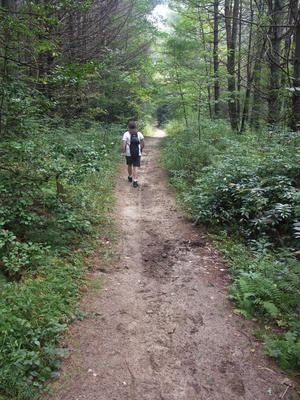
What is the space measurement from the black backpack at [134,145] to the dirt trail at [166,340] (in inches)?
193

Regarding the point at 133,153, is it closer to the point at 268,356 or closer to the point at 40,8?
the point at 40,8

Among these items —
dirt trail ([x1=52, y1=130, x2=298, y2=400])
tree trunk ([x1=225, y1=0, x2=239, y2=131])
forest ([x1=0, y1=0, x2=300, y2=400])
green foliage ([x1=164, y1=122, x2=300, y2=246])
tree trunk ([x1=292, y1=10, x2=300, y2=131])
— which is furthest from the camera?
tree trunk ([x1=225, y1=0, x2=239, y2=131])

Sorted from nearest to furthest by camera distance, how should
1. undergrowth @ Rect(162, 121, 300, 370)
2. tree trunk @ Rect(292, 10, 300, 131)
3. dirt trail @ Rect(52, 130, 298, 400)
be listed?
1. dirt trail @ Rect(52, 130, 298, 400)
2. undergrowth @ Rect(162, 121, 300, 370)
3. tree trunk @ Rect(292, 10, 300, 131)

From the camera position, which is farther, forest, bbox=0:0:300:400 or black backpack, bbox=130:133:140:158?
black backpack, bbox=130:133:140:158

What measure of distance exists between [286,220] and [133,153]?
Result: 18.9 ft

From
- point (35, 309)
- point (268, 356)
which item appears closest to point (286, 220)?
point (268, 356)

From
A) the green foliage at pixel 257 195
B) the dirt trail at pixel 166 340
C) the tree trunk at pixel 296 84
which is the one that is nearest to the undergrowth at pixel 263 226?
the green foliage at pixel 257 195

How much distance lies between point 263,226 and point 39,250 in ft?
13.3

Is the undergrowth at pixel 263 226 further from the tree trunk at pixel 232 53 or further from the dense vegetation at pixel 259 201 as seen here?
the tree trunk at pixel 232 53

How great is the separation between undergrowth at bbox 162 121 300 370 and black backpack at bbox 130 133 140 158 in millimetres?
1739

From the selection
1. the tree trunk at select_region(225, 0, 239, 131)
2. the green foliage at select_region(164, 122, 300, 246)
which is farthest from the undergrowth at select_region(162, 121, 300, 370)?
the tree trunk at select_region(225, 0, 239, 131)

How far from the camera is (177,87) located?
16.8 metres

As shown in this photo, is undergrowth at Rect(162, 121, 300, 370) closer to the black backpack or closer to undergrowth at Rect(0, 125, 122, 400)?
the black backpack

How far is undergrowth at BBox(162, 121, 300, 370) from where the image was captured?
409 cm
